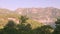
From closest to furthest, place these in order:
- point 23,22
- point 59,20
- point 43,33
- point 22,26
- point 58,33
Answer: point 58,33, point 59,20, point 43,33, point 22,26, point 23,22

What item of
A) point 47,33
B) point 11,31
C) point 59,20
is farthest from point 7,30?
point 59,20

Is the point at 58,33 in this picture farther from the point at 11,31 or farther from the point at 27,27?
the point at 27,27

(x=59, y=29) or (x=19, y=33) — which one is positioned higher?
(x=59, y=29)

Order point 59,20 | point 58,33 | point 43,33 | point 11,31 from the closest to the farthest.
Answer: point 58,33
point 59,20
point 43,33
point 11,31

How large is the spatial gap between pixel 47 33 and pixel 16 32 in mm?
15566

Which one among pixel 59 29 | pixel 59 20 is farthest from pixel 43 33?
pixel 59 29

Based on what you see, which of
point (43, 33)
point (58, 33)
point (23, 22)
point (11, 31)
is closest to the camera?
point (58, 33)

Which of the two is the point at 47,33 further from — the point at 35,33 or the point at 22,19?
the point at 22,19

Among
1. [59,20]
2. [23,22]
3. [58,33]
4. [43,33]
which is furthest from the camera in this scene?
[23,22]

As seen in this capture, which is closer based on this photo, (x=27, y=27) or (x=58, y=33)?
(x=58, y=33)

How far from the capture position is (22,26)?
303ft

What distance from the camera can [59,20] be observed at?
66688 mm

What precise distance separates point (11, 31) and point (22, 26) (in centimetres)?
1597

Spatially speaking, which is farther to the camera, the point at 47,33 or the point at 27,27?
the point at 27,27
